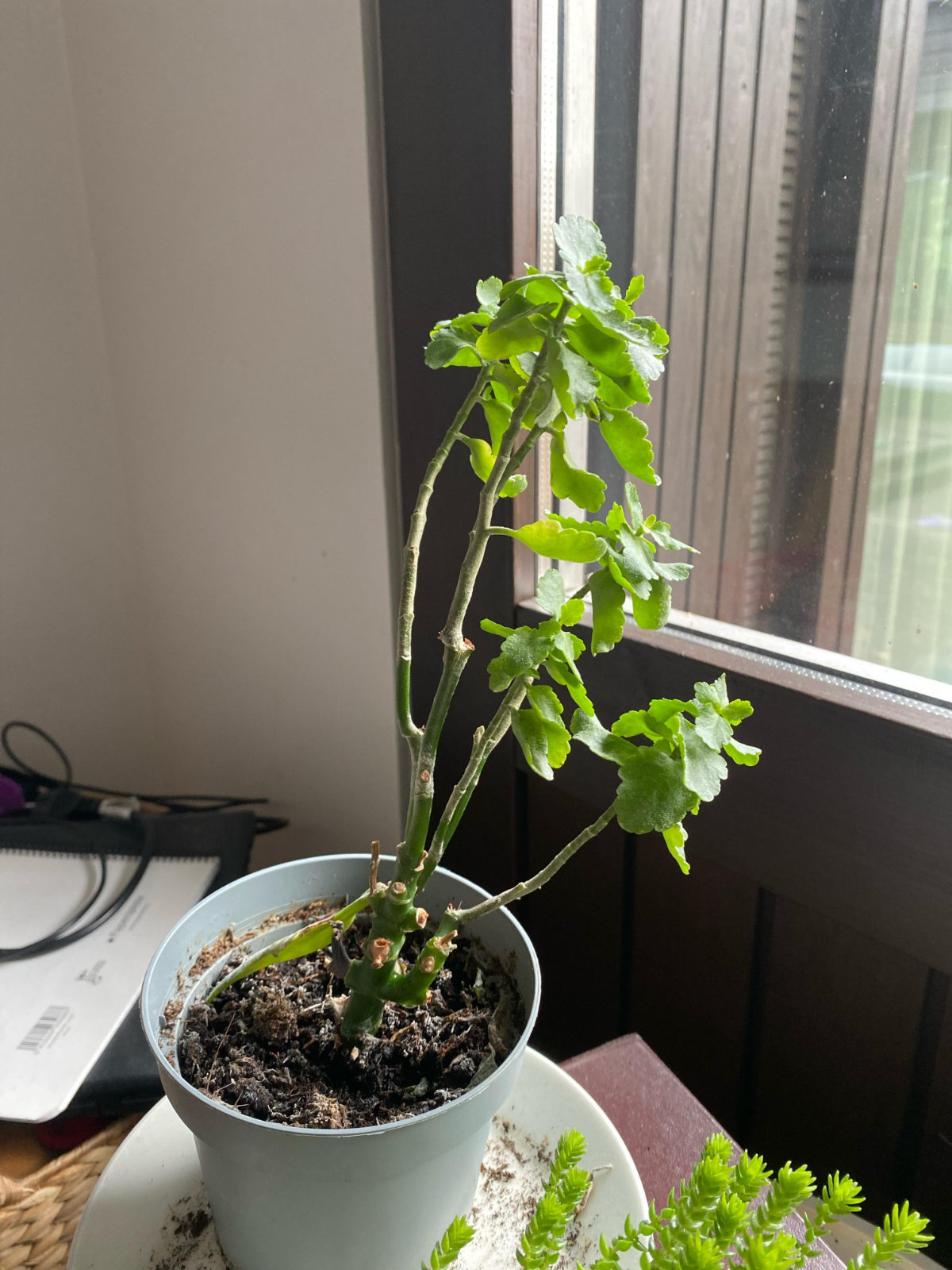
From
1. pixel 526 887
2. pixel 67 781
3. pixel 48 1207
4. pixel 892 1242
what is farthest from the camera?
pixel 67 781

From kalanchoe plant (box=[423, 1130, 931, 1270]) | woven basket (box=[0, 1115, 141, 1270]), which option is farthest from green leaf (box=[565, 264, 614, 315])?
woven basket (box=[0, 1115, 141, 1270])

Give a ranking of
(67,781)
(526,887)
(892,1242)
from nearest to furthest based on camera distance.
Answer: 1. (892,1242)
2. (526,887)
3. (67,781)

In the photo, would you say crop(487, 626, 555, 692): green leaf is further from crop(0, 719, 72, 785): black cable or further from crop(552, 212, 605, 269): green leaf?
crop(0, 719, 72, 785): black cable

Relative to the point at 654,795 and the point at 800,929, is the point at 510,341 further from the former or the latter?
the point at 800,929

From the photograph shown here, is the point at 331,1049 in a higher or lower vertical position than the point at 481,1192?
higher

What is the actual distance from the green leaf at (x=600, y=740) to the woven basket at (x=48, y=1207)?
44cm

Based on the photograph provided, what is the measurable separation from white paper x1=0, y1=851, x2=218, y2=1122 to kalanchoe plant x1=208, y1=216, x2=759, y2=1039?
31cm

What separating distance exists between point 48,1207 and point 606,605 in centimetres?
51

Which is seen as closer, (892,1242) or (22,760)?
(892,1242)

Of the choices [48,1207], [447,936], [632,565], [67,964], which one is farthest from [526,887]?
[67,964]

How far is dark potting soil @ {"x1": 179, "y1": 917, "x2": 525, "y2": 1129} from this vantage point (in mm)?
421

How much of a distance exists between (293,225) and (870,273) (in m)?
0.49

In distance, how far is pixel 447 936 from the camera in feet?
1.42

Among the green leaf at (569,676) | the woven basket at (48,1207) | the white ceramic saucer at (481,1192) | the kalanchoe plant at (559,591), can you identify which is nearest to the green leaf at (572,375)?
the kalanchoe plant at (559,591)
